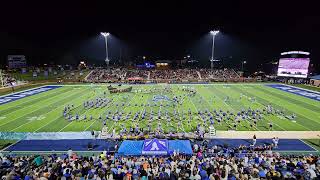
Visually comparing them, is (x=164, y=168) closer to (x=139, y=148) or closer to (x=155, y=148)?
(x=155, y=148)

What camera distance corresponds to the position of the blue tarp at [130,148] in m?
15.5

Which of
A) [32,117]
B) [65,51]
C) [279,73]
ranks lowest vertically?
[32,117]

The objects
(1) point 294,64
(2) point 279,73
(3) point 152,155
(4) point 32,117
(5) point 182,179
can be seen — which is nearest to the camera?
(5) point 182,179

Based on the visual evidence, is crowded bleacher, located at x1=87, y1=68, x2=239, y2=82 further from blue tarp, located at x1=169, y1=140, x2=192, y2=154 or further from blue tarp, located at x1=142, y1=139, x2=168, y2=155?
blue tarp, located at x1=142, y1=139, x2=168, y2=155

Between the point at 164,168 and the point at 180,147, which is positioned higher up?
the point at 164,168

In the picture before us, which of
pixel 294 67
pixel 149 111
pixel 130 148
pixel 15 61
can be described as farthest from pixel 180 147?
pixel 15 61

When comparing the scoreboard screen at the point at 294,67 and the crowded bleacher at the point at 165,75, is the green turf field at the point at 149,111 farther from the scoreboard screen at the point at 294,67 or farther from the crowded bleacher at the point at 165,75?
the crowded bleacher at the point at 165,75

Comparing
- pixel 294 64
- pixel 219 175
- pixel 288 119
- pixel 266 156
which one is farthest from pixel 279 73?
pixel 219 175

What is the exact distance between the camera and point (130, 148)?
16125 mm

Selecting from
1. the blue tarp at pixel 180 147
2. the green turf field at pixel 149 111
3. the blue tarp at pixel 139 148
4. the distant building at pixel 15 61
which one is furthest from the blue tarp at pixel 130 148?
the distant building at pixel 15 61

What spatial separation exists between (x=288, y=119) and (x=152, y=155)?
52.1 feet

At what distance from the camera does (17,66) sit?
8181cm

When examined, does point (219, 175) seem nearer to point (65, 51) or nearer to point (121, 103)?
point (121, 103)

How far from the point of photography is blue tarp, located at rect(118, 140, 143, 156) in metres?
15.5
